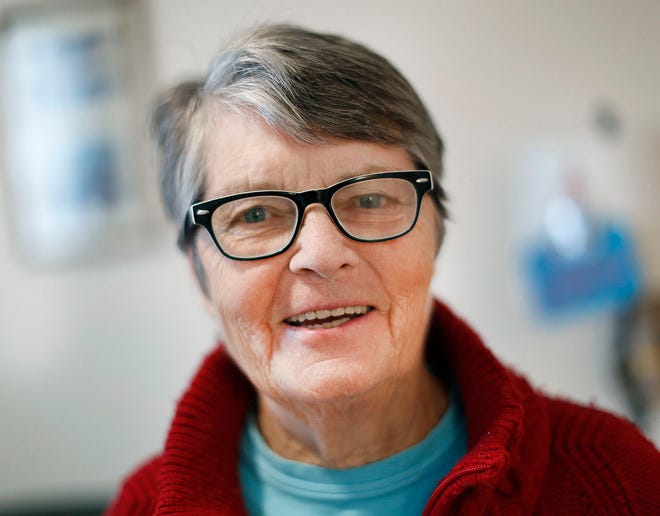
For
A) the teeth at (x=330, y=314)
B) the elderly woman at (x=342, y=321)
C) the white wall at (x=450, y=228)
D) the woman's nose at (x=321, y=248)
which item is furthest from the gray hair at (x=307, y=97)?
the white wall at (x=450, y=228)

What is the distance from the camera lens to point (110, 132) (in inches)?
78.0

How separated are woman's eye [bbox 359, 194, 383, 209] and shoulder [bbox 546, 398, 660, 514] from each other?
0.44m

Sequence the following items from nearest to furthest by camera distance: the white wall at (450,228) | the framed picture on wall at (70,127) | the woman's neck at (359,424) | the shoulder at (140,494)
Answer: the woman's neck at (359,424), the shoulder at (140,494), the white wall at (450,228), the framed picture on wall at (70,127)

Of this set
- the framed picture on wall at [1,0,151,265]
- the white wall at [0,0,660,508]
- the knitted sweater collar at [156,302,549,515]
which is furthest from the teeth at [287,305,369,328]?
the framed picture on wall at [1,0,151,265]

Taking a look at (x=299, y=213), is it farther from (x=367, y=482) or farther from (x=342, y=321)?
(x=367, y=482)

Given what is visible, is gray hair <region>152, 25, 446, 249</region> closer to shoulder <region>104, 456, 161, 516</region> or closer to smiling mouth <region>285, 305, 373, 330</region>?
smiling mouth <region>285, 305, 373, 330</region>

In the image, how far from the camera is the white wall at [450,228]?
1.68 m

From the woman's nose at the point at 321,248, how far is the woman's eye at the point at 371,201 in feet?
0.20

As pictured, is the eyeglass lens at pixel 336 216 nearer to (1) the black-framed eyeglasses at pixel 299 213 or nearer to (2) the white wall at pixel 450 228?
(1) the black-framed eyeglasses at pixel 299 213

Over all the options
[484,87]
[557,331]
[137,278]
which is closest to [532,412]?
[557,331]

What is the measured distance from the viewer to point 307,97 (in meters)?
0.83

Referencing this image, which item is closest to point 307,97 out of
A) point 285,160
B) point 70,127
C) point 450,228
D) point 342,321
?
point 285,160

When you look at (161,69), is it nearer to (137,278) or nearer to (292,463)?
(137,278)

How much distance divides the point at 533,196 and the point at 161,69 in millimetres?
1266
